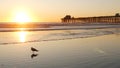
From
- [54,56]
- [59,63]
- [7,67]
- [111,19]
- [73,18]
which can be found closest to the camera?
[7,67]

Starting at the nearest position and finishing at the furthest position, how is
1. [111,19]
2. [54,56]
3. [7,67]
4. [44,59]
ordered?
[7,67] → [44,59] → [54,56] → [111,19]

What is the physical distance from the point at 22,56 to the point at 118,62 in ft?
15.5

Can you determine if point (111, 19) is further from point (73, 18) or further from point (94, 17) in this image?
point (73, 18)

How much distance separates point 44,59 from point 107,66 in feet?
10.5

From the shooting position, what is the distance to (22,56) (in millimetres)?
13508

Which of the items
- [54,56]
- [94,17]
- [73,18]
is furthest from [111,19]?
[54,56]

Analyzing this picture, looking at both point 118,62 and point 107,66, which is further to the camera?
point 118,62

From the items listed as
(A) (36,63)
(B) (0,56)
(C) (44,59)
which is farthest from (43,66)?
(B) (0,56)

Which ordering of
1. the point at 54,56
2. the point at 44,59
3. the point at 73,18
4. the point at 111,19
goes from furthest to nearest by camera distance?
the point at 73,18 → the point at 111,19 → the point at 54,56 → the point at 44,59

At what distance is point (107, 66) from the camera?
10.7m

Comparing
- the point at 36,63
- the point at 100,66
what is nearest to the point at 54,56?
the point at 36,63

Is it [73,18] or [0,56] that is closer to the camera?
A: [0,56]

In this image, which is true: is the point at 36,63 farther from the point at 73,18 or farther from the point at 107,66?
the point at 73,18

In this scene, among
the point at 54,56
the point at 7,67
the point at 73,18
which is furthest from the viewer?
the point at 73,18
